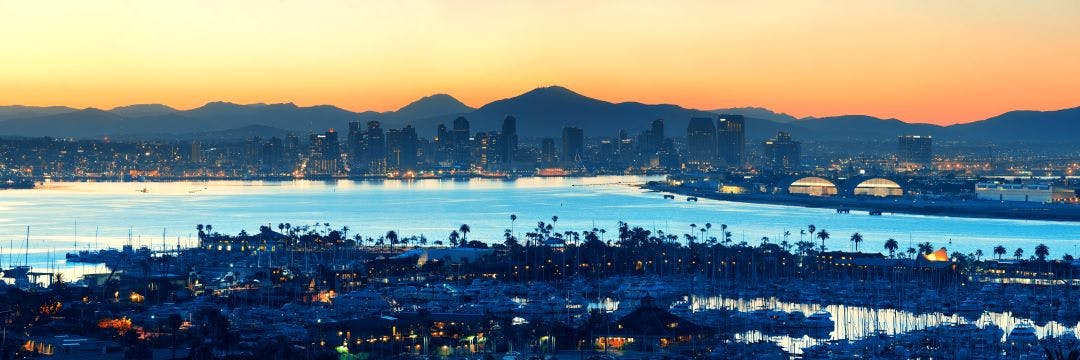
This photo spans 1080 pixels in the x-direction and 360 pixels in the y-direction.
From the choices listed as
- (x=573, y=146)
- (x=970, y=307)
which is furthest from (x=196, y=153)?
(x=970, y=307)

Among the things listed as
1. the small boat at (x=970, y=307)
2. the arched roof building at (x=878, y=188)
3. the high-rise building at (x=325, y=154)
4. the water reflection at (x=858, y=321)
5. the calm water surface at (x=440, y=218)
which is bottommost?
the water reflection at (x=858, y=321)

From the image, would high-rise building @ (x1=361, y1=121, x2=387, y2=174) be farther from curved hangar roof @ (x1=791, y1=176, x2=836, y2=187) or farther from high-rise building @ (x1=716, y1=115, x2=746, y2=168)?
curved hangar roof @ (x1=791, y1=176, x2=836, y2=187)

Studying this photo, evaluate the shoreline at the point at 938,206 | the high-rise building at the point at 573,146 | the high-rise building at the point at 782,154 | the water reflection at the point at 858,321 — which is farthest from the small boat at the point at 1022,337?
the high-rise building at the point at 573,146

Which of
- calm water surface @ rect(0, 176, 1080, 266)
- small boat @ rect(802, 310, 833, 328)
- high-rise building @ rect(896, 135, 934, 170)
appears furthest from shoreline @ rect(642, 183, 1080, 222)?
high-rise building @ rect(896, 135, 934, 170)

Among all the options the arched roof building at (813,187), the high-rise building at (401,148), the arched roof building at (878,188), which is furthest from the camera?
the high-rise building at (401,148)

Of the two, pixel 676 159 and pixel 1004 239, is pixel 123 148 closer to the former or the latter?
pixel 676 159

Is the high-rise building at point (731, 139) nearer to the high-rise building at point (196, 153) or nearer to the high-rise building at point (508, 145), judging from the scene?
the high-rise building at point (508, 145)
